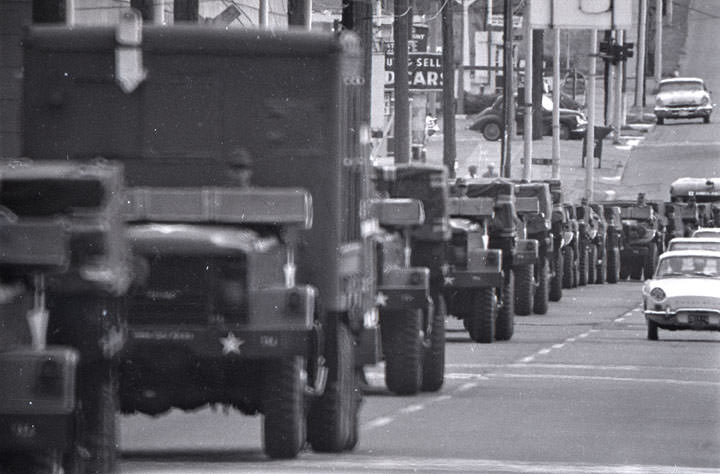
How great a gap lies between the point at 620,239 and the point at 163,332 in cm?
4250

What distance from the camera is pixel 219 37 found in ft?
55.9

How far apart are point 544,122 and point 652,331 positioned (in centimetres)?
6618

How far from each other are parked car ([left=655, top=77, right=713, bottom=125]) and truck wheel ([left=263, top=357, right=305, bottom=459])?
86894 mm

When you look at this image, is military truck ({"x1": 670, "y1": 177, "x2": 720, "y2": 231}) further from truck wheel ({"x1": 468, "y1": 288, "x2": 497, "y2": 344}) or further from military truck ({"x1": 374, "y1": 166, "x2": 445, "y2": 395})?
military truck ({"x1": 374, "y1": 166, "x2": 445, "y2": 395})

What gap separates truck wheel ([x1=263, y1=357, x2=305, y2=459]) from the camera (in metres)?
15.8

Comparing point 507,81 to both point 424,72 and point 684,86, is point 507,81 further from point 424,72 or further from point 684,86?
point 684,86

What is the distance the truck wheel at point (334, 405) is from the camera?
16.7m

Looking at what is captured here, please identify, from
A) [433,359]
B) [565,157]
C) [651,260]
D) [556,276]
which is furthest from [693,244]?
[565,157]

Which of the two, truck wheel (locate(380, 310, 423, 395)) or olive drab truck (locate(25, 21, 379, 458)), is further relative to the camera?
truck wheel (locate(380, 310, 423, 395))

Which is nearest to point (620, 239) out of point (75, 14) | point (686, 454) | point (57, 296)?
point (75, 14)

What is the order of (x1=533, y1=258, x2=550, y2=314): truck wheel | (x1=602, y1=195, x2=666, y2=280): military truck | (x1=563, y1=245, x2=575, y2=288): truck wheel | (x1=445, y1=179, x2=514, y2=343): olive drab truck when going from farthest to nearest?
(x1=602, y1=195, x2=666, y2=280): military truck < (x1=563, y1=245, x2=575, y2=288): truck wheel < (x1=533, y1=258, x2=550, y2=314): truck wheel < (x1=445, y1=179, x2=514, y2=343): olive drab truck

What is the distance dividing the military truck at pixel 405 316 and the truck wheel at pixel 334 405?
4.48m

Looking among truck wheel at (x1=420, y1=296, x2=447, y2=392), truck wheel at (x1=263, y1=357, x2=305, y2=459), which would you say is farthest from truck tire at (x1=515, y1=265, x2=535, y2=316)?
truck wheel at (x1=263, y1=357, x2=305, y2=459)

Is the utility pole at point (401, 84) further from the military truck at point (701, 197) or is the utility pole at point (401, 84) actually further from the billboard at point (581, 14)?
the military truck at point (701, 197)
